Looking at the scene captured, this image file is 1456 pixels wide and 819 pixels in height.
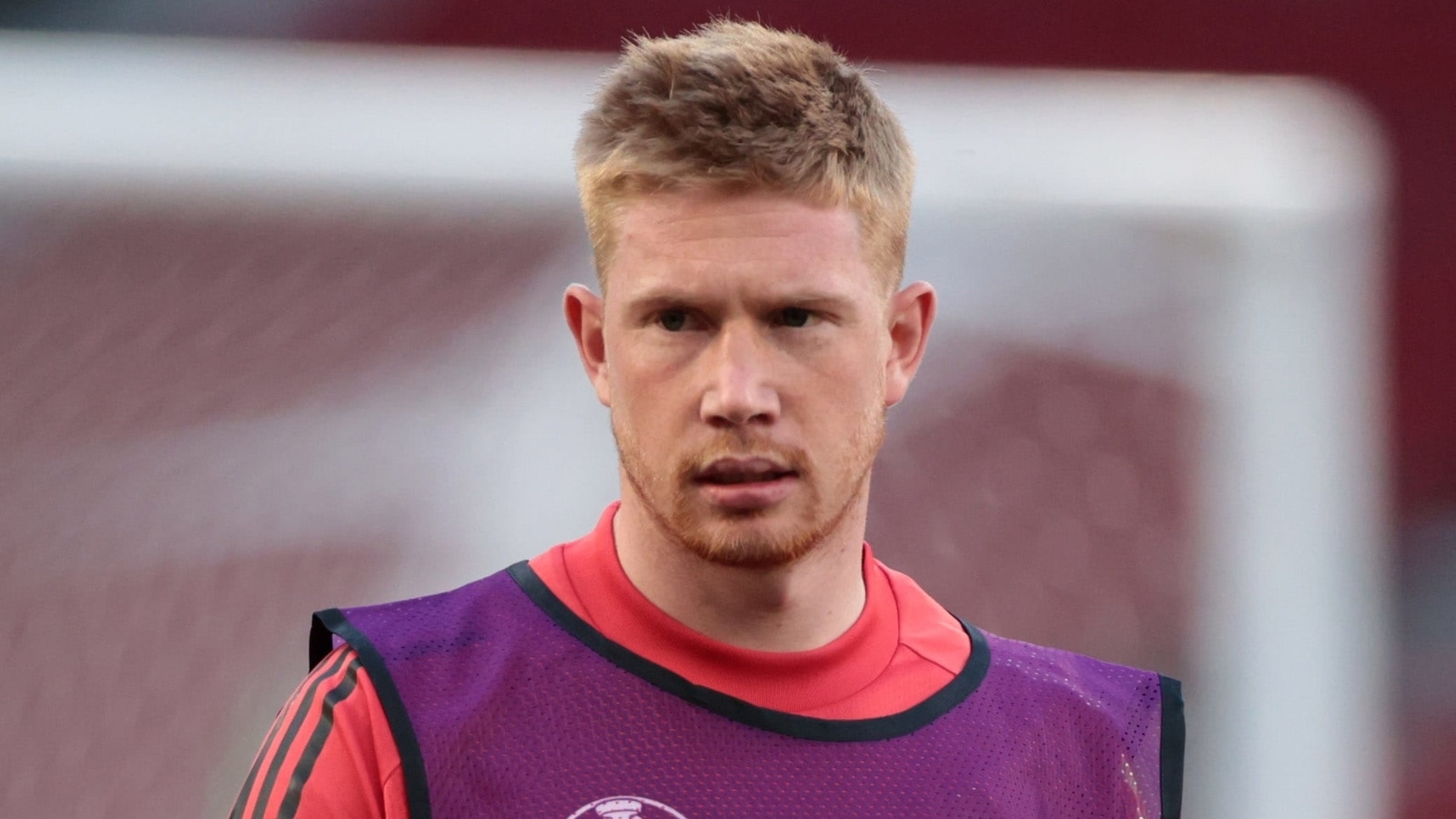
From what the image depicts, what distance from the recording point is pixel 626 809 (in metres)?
0.96

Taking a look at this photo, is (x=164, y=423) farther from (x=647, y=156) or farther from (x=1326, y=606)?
(x=1326, y=606)

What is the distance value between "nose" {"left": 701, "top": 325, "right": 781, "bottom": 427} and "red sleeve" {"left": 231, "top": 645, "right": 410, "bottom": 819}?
299 millimetres

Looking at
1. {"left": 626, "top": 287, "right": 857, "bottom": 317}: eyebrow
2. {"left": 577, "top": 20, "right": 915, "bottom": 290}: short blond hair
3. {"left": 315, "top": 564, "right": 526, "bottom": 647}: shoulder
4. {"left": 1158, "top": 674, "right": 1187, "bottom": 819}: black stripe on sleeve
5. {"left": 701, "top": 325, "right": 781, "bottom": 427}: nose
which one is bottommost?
{"left": 1158, "top": 674, "right": 1187, "bottom": 819}: black stripe on sleeve

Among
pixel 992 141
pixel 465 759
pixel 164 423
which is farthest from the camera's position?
pixel 992 141

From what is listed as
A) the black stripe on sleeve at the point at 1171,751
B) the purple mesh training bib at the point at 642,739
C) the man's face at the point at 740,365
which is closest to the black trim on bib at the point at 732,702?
the purple mesh training bib at the point at 642,739

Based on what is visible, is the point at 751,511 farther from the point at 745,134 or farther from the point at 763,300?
the point at 745,134

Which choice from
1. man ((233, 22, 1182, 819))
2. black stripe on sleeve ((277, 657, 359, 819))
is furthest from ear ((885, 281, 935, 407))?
black stripe on sleeve ((277, 657, 359, 819))

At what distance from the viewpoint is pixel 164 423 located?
5.96 feet

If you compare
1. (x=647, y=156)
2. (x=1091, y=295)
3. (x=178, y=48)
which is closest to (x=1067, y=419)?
(x=1091, y=295)

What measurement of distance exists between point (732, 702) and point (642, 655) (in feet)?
0.24

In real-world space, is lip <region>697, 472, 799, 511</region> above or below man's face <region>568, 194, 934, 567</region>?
below

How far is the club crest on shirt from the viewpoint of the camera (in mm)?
955

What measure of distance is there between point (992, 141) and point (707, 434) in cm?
113

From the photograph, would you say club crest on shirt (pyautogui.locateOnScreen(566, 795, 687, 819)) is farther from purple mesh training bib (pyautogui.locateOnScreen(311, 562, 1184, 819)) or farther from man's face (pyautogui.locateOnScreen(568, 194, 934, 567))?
man's face (pyautogui.locateOnScreen(568, 194, 934, 567))
